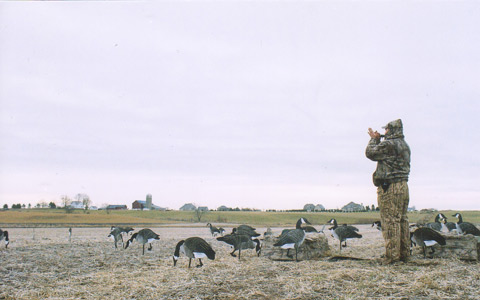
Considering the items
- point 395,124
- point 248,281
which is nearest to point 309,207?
point 395,124

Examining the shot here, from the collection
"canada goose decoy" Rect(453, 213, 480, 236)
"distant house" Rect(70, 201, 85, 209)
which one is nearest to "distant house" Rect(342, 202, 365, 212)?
"distant house" Rect(70, 201, 85, 209)

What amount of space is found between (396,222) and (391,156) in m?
2.07

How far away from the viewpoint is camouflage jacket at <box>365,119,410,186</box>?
11.3 m

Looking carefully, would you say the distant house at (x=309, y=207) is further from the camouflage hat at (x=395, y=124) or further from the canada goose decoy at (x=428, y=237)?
the camouflage hat at (x=395, y=124)

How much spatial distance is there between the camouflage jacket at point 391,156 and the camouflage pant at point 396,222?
0.99 feet

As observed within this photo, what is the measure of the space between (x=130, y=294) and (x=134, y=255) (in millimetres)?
8334

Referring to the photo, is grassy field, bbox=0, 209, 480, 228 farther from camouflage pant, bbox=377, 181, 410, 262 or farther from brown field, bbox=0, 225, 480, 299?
brown field, bbox=0, 225, 480, 299

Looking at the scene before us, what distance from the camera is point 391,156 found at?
1135 centimetres

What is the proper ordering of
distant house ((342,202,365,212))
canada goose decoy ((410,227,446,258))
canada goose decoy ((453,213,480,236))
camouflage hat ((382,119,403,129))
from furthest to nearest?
distant house ((342,202,365,212)) < canada goose decoy ((453,213,480,236)) < canada goose decoy ((410,227,446,258)) < camouflage hat ((382,119,403,129))

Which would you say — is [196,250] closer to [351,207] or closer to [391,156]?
[391,156]

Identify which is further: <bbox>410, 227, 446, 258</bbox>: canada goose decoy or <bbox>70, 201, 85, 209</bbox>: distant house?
<bbox>70, 201, 85, 209</bbox>: distant house

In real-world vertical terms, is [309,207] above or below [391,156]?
below

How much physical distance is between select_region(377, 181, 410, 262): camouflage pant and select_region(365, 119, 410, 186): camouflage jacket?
0.30 m

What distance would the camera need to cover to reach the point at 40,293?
30.5 ft
